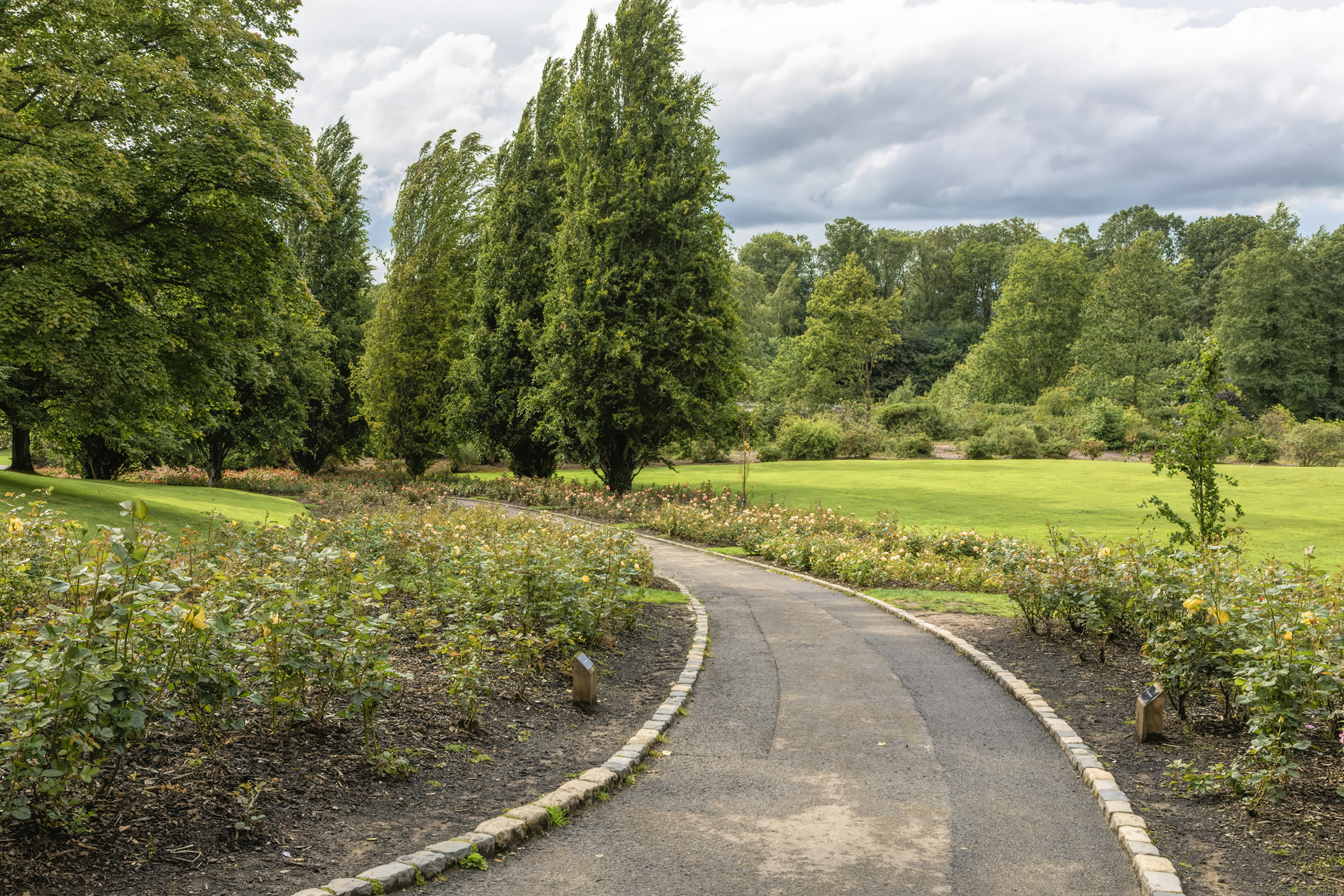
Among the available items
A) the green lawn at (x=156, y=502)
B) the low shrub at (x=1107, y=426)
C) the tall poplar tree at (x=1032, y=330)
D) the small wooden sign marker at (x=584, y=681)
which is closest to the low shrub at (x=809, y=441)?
the low shrub at (x=1107, y=426)

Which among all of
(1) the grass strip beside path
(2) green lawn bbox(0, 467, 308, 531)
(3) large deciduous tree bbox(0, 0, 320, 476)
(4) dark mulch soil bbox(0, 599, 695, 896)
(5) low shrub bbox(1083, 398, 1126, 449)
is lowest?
→ (1) the grass strip beside path

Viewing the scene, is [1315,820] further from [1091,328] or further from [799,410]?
[1091,328]

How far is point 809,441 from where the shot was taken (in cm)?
4275

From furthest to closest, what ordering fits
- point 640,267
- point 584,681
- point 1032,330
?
point 1032,330 → point 640,267 → point 584,681

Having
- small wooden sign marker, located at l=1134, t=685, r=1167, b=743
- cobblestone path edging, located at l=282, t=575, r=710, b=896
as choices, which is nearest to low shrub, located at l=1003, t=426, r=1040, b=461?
small wooden sign marker, located at l=1134, t=685, r=1167, b=743

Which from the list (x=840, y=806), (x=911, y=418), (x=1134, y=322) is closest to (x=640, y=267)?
(x=840, y=806)

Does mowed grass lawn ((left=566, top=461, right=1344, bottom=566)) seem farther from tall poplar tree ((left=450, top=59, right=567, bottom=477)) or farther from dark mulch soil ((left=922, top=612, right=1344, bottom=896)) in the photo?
dark mulch soil ((left=922, top=612, right=1344, bottom=896))

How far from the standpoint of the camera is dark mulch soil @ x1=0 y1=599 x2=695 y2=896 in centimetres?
348

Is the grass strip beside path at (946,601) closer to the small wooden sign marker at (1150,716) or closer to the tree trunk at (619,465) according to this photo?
the small wooden sign marker at (1150,716)

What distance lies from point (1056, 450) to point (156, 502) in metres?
38.8

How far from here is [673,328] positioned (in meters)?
24.6

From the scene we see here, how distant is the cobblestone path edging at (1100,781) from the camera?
13.1 ft

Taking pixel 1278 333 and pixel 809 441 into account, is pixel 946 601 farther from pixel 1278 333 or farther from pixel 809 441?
pixel 1278 333

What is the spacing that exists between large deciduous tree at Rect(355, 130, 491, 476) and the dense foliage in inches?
840
